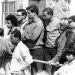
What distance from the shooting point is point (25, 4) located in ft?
51.2

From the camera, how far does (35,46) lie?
7668 millimetres

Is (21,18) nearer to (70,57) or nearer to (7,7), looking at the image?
(70,57)

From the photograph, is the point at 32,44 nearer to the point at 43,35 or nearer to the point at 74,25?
the point at 43,35

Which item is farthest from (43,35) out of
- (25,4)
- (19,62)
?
(25,4)

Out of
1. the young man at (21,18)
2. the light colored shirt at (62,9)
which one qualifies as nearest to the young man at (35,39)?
the young man at (21,18)

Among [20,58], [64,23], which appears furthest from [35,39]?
[64,23]

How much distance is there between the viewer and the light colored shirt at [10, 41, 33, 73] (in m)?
7.47

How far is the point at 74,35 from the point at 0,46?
1.85 m

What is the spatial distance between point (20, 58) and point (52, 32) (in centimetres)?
88

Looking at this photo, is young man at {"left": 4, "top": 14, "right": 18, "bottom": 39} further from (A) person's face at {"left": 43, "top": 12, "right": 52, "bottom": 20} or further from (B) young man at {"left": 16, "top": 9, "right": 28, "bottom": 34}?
(A) person's face at {"left": 43, "top": 12, "right": 52, "bottom": 20}

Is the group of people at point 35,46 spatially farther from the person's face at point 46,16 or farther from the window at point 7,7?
the window at point 7,7

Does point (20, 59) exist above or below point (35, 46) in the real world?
below

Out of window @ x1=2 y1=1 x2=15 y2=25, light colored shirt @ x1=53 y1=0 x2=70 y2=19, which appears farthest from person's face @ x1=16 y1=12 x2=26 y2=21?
window @ x1=2 y1=1 x2=15 y2=25

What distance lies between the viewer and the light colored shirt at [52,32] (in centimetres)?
766
